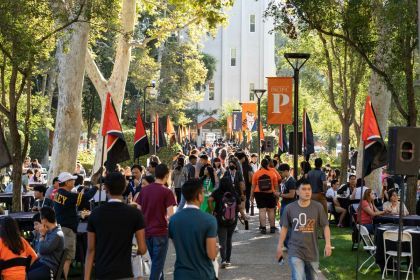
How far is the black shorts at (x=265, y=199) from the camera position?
19.8m

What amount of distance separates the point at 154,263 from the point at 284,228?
1976 millimetres

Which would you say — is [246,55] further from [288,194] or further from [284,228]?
[284,228]

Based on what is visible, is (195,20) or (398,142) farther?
(195,20)

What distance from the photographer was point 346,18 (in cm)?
1903

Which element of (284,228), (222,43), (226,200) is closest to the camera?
(284,228)

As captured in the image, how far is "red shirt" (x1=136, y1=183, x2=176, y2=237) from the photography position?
11.1m

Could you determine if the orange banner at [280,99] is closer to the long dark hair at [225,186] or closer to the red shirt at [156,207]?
the long dark hair at [225,186]

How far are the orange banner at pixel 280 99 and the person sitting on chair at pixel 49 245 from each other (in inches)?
501

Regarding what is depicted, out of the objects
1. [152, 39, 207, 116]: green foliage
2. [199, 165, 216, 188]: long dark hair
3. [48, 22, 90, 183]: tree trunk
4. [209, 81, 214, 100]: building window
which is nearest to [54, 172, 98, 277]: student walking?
[199, 165, 216, 188]: long dark hair

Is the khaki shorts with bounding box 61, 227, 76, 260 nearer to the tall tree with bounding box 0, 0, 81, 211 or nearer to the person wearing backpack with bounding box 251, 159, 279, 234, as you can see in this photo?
the tall tree with bounding box 0, 0, 81, 211

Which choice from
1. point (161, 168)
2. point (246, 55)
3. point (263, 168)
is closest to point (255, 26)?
point (246, 55)

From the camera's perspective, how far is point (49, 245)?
417 inches

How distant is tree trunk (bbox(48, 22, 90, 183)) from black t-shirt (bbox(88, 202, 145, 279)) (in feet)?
58.0

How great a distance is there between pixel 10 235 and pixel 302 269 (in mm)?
3284
